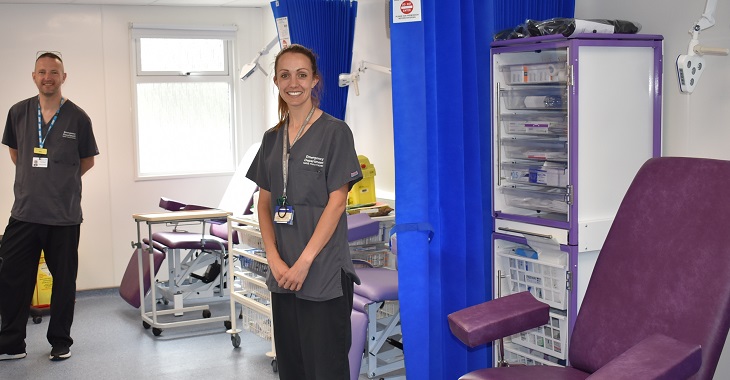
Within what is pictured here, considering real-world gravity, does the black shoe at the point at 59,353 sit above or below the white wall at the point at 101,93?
below

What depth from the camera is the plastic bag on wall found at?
3.36m

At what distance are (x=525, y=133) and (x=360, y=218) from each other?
1247 mm

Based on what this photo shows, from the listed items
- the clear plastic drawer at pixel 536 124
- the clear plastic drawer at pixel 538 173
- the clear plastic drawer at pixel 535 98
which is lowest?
the clear plastic drawer at pixel 538 173

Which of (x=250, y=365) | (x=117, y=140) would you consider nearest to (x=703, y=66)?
(x=250, y=365)

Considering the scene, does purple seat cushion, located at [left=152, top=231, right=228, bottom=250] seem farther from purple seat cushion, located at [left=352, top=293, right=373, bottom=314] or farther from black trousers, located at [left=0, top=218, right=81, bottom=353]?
purple seat cushion, located at [left=352, top=293, right=373, bottom=314]

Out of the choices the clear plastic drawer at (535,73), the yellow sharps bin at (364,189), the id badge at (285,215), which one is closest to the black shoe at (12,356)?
the yellow sharps bin at (364,189)

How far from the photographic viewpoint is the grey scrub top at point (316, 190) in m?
3.03

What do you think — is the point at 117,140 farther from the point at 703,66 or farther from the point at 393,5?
the point at 703,66

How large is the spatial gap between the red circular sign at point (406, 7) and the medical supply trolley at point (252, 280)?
178 centimetres

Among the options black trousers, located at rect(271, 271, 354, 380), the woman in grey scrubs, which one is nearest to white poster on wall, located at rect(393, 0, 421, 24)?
the woman in grey scrubs

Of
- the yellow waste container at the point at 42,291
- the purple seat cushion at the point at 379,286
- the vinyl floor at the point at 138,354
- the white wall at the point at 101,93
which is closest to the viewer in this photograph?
the purple seat cushion at the point at 379,286

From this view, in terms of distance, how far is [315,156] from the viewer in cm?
304

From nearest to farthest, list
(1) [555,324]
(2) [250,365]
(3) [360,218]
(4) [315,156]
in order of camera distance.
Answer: (4) [315,156]
(1) [555,324]
(3) [360,218]
(2) [250,365]

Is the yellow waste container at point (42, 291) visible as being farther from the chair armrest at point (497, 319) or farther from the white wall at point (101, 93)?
the chair armrest at point (497, 319)
